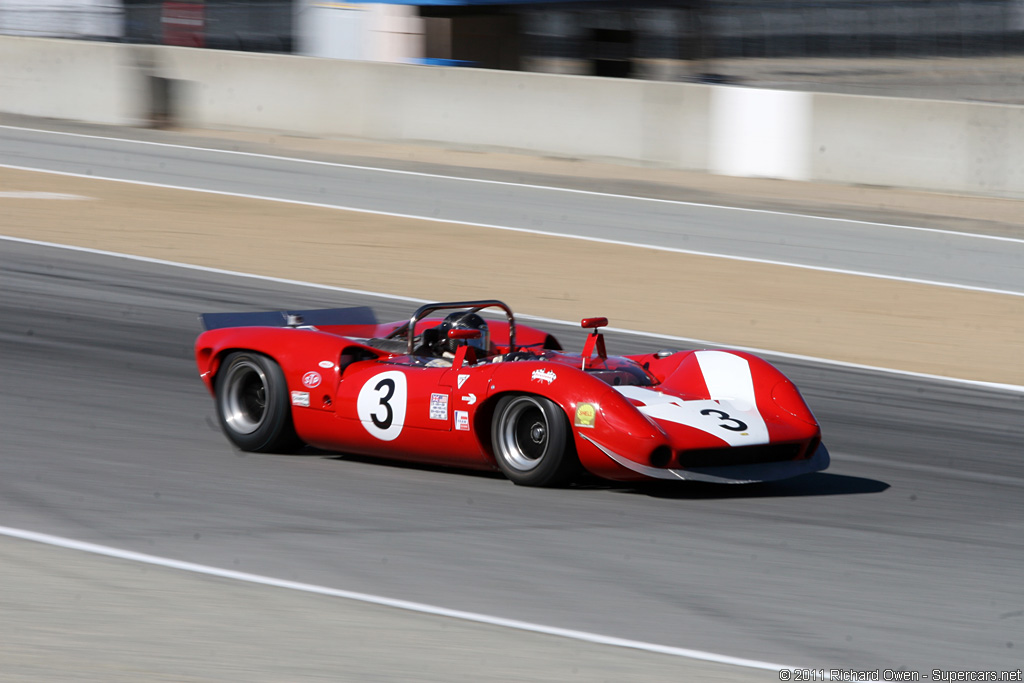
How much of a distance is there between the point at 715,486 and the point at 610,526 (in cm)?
104

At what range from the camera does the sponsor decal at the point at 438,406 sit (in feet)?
22.6

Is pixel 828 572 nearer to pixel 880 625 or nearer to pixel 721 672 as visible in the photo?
pixel 880 625

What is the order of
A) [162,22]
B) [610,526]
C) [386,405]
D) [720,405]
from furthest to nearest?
[162,22]
[386,405]
[720,405]
[610,526]

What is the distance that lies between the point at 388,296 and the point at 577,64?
18.5 meters

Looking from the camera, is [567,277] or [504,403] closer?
[504,403]

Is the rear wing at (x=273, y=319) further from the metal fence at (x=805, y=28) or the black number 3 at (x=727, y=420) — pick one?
the metal fence at (x=805, y=28)

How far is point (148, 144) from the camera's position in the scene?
22562mm

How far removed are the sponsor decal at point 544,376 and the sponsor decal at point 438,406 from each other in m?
0.52

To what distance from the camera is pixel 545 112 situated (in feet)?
72.1

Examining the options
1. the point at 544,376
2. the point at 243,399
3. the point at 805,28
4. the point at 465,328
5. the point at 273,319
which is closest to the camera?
the point at 544,376

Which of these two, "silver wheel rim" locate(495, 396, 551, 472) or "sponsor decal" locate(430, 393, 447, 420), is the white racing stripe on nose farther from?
"sponsor decal" locate(430, 393, 447, 420)

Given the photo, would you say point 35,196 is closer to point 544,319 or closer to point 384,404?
point 544,319

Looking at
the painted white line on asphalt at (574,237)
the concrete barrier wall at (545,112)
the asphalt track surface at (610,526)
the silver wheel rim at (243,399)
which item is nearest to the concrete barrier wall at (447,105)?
the concrete barrier wall at (545,112)

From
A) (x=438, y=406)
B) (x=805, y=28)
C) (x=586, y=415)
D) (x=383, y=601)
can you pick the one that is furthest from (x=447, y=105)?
(x=383, y=601)
